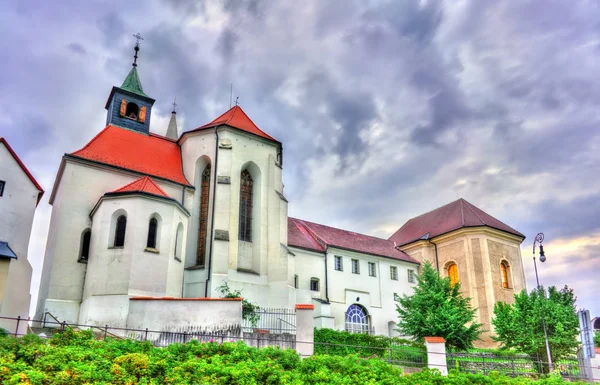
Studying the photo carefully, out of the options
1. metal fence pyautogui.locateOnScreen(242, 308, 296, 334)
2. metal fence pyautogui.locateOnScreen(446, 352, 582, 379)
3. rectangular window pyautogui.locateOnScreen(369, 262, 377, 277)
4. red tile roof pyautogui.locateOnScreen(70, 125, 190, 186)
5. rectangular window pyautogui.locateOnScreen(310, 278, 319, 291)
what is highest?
red tile roof pyautogui.locateOnScreen(70, 125, 190, 186)

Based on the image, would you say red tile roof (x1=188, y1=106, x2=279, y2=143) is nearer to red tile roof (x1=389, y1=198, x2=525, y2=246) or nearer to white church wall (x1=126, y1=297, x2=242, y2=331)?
white church wall (x1=126, y1=297, x2=242, y2=331)

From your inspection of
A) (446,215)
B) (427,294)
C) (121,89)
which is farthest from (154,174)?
(446,215)

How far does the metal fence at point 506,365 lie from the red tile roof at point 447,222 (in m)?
16.3

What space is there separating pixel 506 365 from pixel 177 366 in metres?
16.5

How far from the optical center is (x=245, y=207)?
27531 mm

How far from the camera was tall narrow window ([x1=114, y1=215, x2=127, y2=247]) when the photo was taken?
2205 cm

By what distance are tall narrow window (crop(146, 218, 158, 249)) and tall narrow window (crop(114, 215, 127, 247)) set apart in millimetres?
1068

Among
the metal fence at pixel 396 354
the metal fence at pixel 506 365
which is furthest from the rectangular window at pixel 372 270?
the metal fence at pixel 396 354

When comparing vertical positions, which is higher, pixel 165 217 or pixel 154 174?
pixel 154 174

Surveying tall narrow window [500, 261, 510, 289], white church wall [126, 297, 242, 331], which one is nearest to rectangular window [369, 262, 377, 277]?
tall narrow window [500, 261, 510, 289]

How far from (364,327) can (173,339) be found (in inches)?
749

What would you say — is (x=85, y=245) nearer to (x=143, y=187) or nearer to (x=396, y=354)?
(x=143, y=187)

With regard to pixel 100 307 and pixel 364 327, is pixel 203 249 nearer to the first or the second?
pixel 100 307

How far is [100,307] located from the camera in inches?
813
